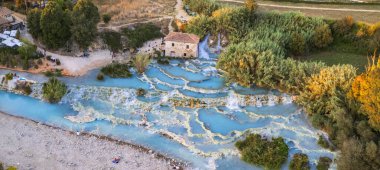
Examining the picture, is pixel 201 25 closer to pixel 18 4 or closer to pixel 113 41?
pixel 113 41

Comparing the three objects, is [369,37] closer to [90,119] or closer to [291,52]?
[291,52]

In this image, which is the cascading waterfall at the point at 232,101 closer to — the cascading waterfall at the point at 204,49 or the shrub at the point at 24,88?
the cascading waterfall at the point at 204,49

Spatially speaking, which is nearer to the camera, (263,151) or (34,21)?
(263,151)

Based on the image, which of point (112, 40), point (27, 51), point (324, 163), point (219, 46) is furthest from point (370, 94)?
point (27, 51)

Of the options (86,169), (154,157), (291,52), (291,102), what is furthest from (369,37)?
(86,169)

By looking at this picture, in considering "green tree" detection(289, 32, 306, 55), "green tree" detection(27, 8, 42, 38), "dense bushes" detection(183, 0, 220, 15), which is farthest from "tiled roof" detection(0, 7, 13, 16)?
"green tree" detection(289, 32, 306, 55)
